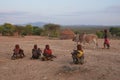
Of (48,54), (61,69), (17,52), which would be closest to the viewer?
(61,69)

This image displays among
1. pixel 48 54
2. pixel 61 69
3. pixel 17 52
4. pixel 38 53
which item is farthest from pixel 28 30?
pixel 61 69

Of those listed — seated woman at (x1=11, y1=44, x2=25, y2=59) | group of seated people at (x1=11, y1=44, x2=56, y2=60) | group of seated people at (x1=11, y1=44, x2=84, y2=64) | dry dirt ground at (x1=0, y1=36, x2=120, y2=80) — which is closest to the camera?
dry dirt ground at (x1=0, y1=36, x2=120, y2=80)

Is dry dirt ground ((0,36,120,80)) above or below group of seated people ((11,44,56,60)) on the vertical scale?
below

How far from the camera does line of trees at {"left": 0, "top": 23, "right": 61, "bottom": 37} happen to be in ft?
144

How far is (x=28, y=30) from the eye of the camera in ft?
156

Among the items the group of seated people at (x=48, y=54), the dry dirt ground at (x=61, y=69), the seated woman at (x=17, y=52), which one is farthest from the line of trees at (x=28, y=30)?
the dry dirt ground at (x=61, y=69)

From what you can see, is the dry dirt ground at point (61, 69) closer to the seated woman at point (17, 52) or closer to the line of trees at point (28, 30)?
the seated woman at point (17, 52)

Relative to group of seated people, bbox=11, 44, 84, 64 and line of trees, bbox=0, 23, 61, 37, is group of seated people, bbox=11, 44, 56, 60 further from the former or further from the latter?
line of trees, bbox=0, 23, 61, 37

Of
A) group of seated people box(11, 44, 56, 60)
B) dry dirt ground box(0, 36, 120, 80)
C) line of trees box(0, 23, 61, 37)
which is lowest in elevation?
dry dirt ground box(0, 36, 120, 80)

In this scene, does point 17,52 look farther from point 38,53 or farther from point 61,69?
point 61,69

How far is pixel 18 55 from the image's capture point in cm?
1514

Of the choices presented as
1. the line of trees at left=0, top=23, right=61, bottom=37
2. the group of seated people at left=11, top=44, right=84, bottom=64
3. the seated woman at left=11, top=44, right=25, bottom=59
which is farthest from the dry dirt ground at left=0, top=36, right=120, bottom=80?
the line of trees at left=0, top=23, right=61, bottom=37

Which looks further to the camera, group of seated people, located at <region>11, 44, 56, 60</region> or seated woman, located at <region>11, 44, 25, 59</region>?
seated woman, located at <region>11, 44, 25, 59</region>

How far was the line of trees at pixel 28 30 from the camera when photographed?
4383 centimetres
